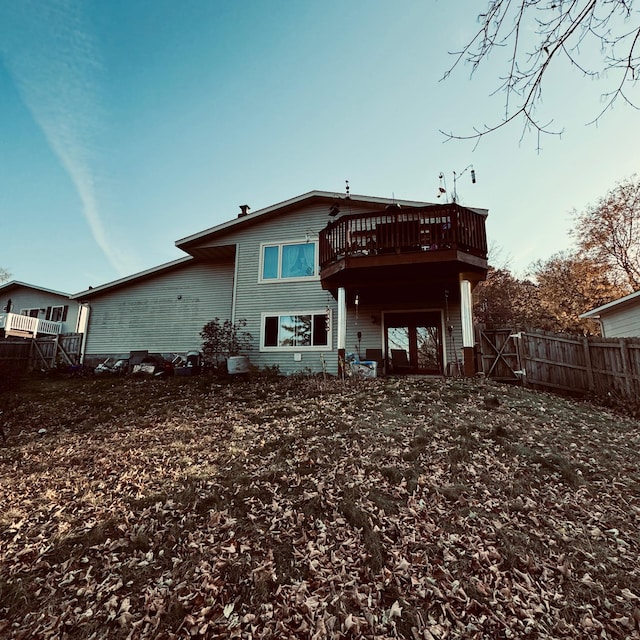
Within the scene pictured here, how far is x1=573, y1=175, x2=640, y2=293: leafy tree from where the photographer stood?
19531 mm

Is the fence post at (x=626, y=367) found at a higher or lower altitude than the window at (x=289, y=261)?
lower

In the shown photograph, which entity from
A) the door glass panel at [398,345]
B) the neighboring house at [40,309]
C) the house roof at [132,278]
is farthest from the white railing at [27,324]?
the door glass panel at [398,345]

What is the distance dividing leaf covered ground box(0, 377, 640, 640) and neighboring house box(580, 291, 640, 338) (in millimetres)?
5786

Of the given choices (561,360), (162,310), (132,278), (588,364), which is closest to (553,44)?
(588,364)

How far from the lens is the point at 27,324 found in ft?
66.4

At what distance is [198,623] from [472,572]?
222cm

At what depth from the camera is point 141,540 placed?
11.5ft

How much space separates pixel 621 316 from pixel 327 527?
13.4 meters

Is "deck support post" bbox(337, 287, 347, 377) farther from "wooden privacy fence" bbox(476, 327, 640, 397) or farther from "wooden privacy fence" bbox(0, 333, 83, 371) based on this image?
"wooden privacy fence" bbox(0, 333, 83, 371)

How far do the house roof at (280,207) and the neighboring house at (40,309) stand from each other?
37.9 ft

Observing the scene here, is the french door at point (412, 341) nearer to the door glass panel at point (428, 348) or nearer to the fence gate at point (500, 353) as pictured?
the door glass panel at point (428, 348)

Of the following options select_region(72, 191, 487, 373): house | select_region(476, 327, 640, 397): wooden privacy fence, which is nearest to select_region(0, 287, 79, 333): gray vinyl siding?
select_region(72, 191, 487, 373): house

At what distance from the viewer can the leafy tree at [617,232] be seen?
19.5 meters

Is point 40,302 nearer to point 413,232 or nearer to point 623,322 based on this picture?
point 413,232
